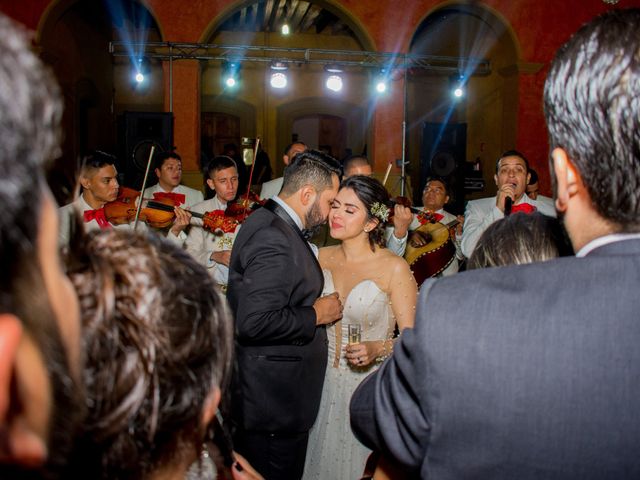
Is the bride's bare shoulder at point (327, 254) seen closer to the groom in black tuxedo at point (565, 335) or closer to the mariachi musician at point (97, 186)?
the mariachi musician at point (97, 186)

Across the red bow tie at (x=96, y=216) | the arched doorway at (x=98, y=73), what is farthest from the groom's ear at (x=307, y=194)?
the arched doorway at (x=98, y=73)

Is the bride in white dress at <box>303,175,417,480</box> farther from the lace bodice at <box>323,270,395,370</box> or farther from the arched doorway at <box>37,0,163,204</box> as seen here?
the arched doorway at <box>37,0,163,204</box>

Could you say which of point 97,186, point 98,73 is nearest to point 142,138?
point 97,186

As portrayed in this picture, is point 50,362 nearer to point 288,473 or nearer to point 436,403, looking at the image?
point 436,403

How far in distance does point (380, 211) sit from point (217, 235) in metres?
1.71

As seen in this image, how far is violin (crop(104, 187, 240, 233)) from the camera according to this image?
398 centimetres

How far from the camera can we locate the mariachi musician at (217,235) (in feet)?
12.7

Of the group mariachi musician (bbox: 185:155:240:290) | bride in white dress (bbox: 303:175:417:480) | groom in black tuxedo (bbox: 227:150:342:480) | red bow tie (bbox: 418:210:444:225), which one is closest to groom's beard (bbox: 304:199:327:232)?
groom in black tuxedo (bbox: 227:150:342:480)

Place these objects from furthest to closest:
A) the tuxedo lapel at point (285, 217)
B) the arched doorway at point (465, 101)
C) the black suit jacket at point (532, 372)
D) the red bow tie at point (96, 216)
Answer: the arched doorway at point (465, 101)
the red bow tie at point (96, 216)
the tuxedo lapel at point (285, 217)
the black suit jacket at point (532, 372)

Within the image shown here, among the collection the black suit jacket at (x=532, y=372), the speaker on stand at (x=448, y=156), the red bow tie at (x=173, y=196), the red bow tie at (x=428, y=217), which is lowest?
the black suit jacket at (x=532, y=372)

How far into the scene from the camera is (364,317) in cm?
271

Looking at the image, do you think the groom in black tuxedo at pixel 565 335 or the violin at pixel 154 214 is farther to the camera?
the violin at pixel 154 214

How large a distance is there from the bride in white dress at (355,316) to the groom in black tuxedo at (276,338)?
27 centimetres

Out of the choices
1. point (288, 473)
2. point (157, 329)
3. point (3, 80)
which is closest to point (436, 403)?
point (157, 329)
